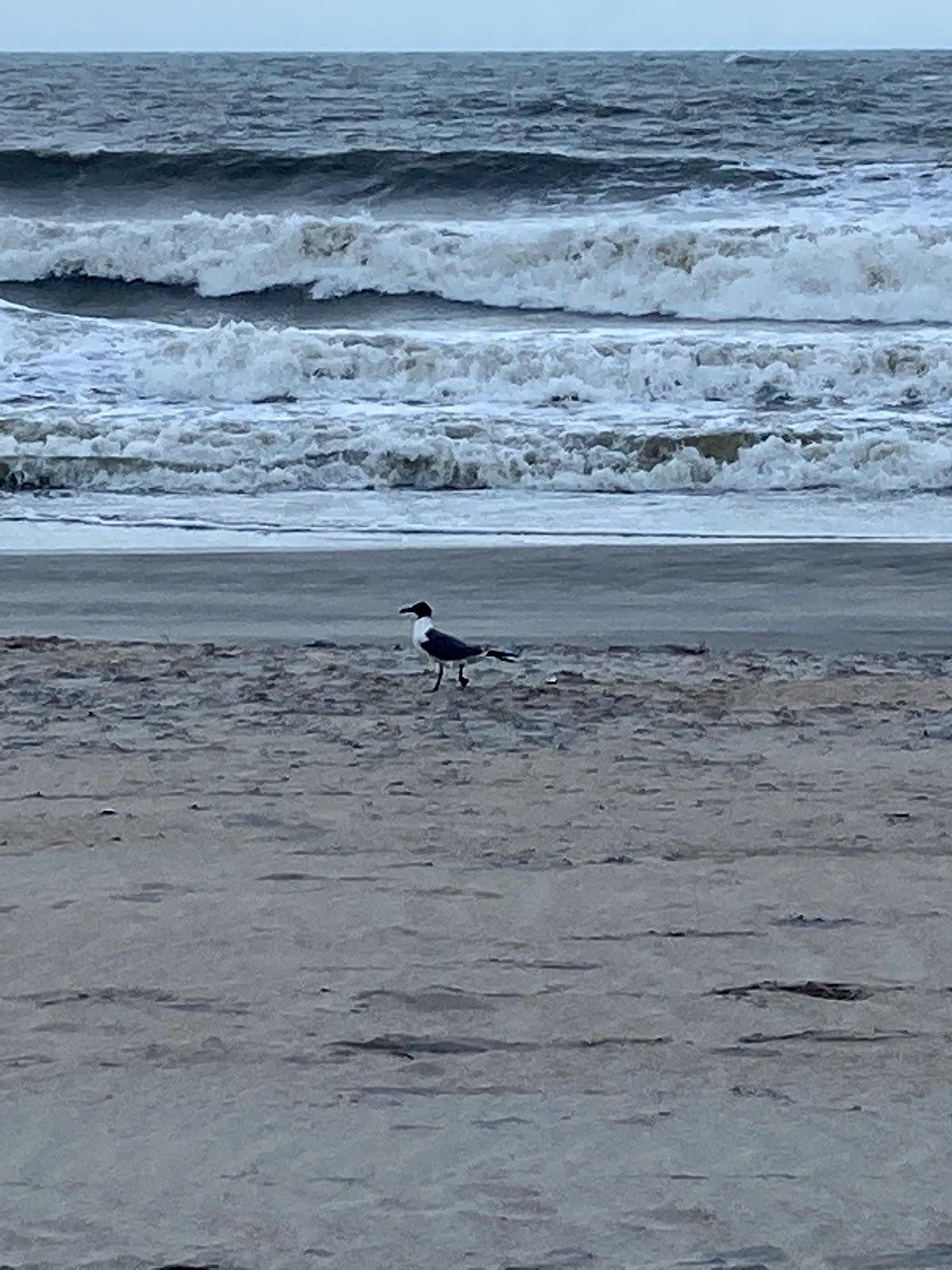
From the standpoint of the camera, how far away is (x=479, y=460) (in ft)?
37.7

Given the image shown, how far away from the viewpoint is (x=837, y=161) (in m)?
28.2

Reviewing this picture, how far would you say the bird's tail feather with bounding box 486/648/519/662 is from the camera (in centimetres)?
657

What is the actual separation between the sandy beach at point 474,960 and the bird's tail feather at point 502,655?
0.05 metres

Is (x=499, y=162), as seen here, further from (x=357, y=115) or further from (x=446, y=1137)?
(x=446, y=1137)

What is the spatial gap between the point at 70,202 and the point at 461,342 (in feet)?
48.0

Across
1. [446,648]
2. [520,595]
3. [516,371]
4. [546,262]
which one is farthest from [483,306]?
[446,648]

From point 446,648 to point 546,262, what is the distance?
15.4 m

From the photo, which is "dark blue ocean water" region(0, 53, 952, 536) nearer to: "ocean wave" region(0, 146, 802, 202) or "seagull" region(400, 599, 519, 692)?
"ocean wave" region(0, 146, 802, 202)

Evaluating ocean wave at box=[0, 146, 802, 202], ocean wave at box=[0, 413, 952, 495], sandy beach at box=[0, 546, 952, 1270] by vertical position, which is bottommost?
sandy beach at box=[0, 546, 952, 1270]

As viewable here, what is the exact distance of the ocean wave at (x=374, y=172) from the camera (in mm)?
26969

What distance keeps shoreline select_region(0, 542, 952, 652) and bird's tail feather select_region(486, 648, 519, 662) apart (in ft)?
1.28

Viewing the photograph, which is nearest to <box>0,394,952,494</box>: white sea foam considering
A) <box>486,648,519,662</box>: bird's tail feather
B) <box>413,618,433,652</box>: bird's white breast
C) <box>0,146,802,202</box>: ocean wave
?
<box>486,648,519,662</box>: bird's tail feather

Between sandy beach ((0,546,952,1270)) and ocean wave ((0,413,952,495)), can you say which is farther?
ocean wave ((0,413,952,495))

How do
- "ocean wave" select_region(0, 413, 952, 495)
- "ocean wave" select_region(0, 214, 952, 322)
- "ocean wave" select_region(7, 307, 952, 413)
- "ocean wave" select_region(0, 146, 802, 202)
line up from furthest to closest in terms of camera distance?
"ocean wave" select_region(0, 146, 802, 202) < "ocean wave" select_region(0, 214, 952, 322) < "ocean wave" select_region(7, 307, 952, 413) < "ocean wave" select_region(0, 413, 952, 495)
